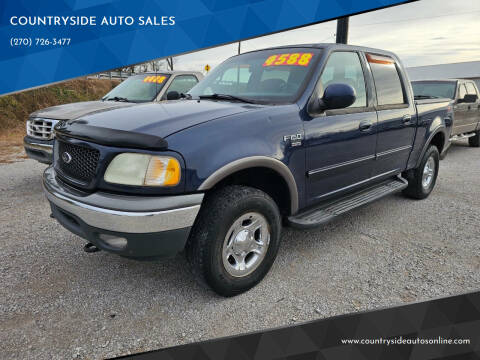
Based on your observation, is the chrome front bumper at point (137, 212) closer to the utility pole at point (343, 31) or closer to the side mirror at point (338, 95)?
the side mirror at point (338, 95)

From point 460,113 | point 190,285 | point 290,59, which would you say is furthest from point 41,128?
point 460,113

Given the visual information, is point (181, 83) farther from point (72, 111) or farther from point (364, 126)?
point (364, 126)

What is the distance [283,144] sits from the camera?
98.6 inches

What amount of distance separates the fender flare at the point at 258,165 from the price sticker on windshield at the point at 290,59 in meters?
1.09

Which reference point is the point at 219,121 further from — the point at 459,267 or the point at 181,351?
the point at 459,267

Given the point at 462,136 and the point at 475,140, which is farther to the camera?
the point at 475,140

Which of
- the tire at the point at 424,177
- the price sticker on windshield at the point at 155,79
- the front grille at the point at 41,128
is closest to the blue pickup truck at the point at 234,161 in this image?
the tire at the point at 424,177

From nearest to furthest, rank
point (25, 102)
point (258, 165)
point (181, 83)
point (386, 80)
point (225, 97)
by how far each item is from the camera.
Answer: point (258, 165)
point (225, 97)
point (386, 80)
point (181, 83)
point (25, 102)

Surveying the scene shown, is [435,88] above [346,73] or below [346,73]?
below

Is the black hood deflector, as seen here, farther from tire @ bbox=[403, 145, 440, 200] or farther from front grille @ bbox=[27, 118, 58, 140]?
tire @ bbox=[403, 145, 440, 200]

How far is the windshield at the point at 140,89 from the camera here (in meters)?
5.75

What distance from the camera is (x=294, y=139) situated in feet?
8.45

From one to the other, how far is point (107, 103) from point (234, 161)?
3766 mm

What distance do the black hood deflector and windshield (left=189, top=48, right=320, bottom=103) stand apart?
1.12 m
